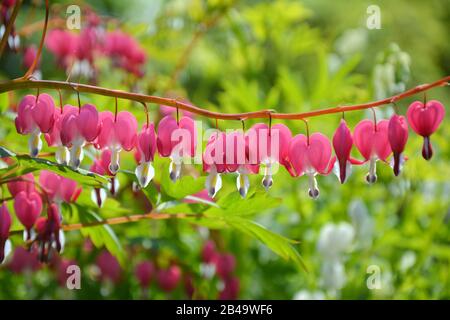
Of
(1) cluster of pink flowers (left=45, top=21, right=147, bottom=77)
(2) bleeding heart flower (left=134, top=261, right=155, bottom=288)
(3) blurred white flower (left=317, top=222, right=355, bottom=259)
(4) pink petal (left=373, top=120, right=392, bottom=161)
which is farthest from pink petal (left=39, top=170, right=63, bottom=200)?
(3) blurred white flower (left=317, top=222, right=355, bottom=259)

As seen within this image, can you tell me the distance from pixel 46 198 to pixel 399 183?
0.95m

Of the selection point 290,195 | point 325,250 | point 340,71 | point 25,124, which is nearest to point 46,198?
point 25,124

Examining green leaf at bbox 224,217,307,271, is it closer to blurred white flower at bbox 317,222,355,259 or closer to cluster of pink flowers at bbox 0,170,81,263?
cluster of pink flowers at bbox 0,170,81,263

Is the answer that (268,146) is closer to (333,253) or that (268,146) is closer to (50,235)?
(50,235)

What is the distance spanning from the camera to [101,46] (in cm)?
191

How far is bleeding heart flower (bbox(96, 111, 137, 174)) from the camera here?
996 mm

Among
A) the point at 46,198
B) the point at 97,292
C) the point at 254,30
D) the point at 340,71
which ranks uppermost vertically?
the point at 254,30

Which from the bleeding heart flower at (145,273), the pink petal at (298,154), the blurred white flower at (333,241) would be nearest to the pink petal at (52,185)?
the pink petal at (298,154)

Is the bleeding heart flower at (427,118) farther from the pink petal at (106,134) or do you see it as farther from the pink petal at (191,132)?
the pink petal at (106,134)

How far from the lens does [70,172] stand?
0.94 m

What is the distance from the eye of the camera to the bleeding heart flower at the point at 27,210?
3.53 feet
